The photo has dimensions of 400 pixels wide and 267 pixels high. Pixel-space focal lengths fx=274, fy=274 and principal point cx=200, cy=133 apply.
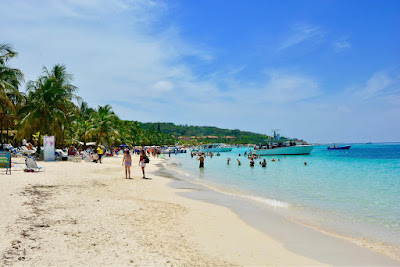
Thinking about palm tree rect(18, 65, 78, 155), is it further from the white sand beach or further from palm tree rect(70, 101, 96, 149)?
the white sand beach

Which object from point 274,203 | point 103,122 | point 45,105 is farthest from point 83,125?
point 274,203

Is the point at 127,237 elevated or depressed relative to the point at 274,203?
elevated

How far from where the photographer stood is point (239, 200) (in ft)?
40.2

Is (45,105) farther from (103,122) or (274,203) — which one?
(274,203)

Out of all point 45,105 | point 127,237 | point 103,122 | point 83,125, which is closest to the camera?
point 127,237

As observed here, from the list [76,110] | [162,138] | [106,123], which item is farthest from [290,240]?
[162,138]

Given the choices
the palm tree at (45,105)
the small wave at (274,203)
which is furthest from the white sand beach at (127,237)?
the palm tree at (45,105)

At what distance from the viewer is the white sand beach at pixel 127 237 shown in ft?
15.2

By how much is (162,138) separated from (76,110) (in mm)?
101097

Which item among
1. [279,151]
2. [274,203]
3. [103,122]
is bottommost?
[274,203]

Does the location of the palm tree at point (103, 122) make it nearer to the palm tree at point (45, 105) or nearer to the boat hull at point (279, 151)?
the palm tree at point (45, 105)

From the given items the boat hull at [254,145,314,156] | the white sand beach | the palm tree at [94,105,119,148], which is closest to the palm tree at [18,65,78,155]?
the palm tree at [94,105,119,148]

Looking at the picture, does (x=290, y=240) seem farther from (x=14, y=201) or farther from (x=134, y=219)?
(x=14, y=201)

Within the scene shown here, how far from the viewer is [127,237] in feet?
18.8
